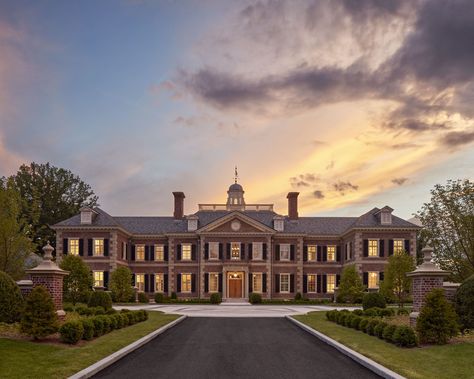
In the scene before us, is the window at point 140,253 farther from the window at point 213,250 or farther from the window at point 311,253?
the window at point 311,253

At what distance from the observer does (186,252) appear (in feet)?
198

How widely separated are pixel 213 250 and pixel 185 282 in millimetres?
4675

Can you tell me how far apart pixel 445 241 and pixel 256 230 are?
21887mm

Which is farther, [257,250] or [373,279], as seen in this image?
[257,250]

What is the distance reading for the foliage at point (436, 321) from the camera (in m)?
15.7

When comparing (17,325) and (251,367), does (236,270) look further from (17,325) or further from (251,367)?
(251,367)

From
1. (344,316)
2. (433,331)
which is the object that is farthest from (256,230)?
(433,331)

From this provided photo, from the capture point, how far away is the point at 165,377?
466 inches

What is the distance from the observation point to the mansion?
55.8m

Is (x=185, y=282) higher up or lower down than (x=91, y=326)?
lower down

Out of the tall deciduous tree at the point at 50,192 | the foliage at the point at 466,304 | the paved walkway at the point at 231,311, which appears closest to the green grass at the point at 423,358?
the foliage at the point at 466,304

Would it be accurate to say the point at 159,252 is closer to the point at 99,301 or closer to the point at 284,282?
the point at 284,282

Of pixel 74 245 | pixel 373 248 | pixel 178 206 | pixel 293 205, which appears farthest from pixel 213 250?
pixel 373 248

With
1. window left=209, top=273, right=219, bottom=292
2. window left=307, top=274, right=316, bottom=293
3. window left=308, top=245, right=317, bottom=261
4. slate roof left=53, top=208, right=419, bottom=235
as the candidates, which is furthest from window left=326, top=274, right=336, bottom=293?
window left=209, top=273, right=219, bottom=292
